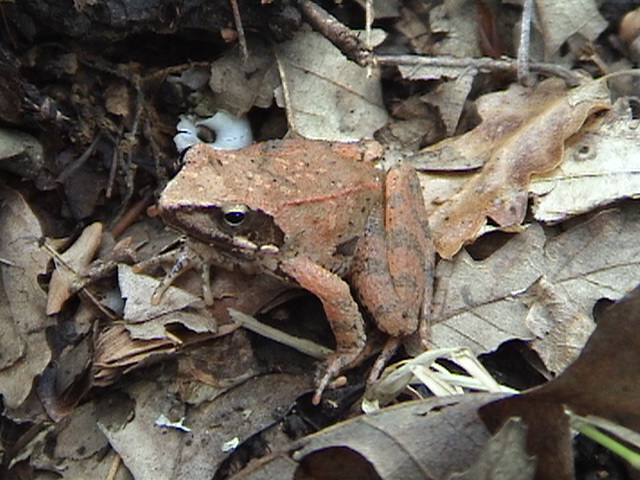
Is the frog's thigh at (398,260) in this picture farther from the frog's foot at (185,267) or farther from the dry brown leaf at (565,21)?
the dry brown leaf at (565,21)

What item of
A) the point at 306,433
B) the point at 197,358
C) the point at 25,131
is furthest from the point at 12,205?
the point at 306,433

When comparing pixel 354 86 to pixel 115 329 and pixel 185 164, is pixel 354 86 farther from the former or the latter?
pixel 115 329

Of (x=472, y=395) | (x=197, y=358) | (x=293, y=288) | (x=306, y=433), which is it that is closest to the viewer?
(x=472, y=395)

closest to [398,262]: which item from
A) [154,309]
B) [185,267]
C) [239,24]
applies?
[185,267]

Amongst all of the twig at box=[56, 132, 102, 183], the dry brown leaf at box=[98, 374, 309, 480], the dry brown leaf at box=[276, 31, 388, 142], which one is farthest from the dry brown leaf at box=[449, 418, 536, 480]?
the twig at box=[56, 132, 102, 183]

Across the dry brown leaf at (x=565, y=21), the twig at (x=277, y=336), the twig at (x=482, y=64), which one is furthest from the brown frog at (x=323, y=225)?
the dry brown leaf at (x=565, y=21)

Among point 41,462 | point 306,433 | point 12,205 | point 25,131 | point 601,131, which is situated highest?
point 601,131

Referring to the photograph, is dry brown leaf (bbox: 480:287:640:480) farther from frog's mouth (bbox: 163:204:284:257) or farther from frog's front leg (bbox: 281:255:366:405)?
frog's mouth (bbox: 163:204:284:257)
